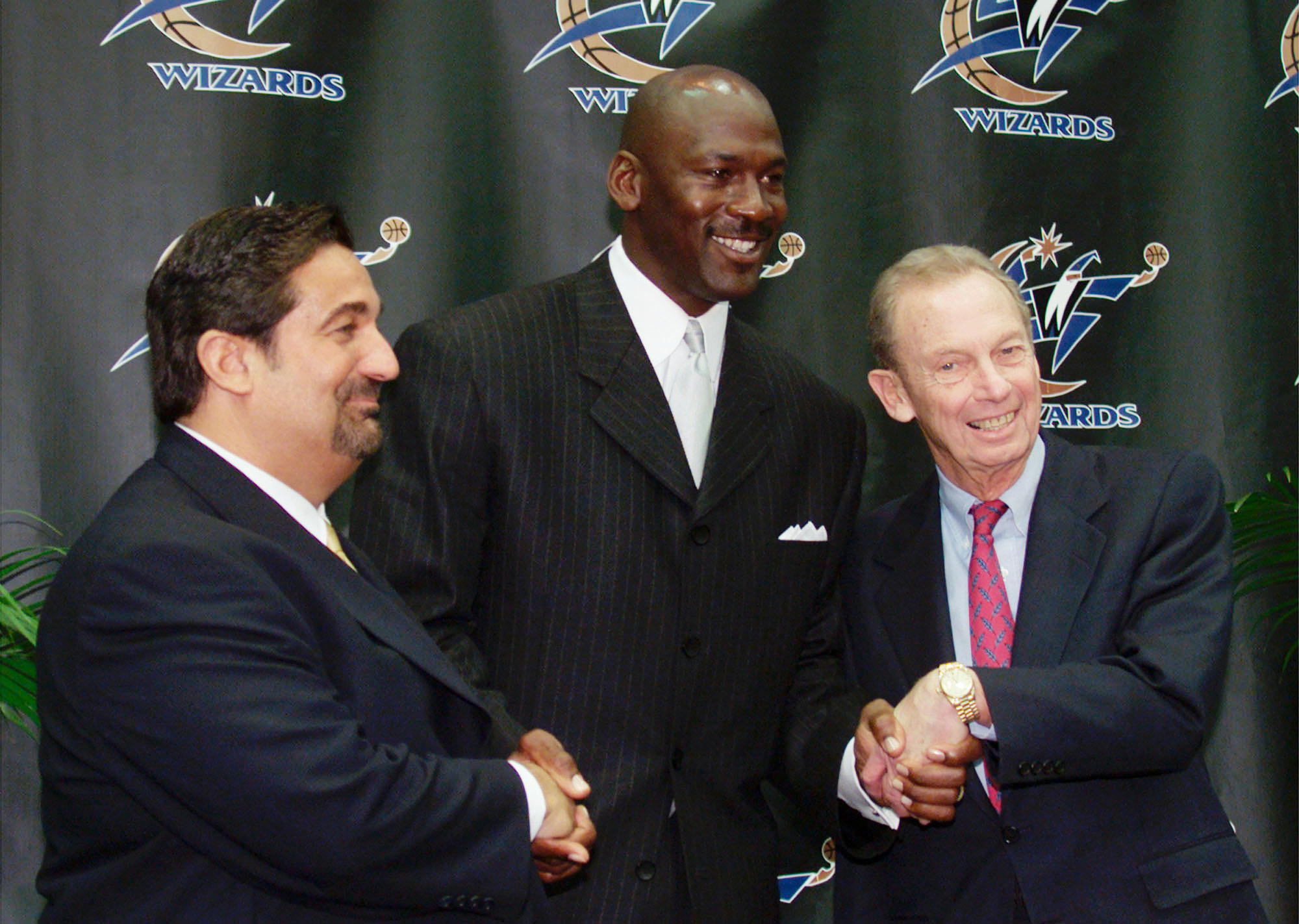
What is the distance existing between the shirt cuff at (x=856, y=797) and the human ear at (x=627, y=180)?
129cm

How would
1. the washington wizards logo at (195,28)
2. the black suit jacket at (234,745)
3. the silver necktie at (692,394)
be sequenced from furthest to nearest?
the washington wizards logo at (195,28)
the silver necktie at (692,394)
the black suit jacket at (234,745)

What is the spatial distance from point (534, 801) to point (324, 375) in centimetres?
75

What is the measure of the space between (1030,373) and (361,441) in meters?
1.48

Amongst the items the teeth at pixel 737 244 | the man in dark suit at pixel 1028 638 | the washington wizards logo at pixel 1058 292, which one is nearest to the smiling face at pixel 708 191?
the teeth at pixel 737 244

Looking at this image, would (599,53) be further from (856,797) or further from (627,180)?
(856,797)

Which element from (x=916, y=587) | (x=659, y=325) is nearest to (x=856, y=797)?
(x=916, y=587)

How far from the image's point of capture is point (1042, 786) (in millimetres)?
2520

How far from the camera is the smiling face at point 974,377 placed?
275cm

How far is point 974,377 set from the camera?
9.14 ft

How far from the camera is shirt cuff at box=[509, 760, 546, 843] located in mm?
1966

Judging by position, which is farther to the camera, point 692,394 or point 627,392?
point 692,394

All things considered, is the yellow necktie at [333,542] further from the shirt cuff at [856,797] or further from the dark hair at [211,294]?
the shirt cuff at [856,797]

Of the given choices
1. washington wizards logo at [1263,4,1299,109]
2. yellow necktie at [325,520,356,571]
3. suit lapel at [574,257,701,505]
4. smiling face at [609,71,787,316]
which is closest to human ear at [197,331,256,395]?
yellow necktie at [325,520,356,571]

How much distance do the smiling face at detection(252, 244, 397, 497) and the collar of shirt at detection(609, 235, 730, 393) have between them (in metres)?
0.81
